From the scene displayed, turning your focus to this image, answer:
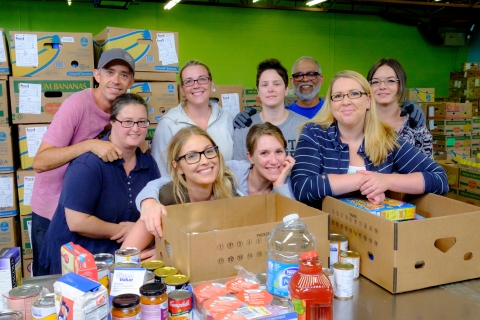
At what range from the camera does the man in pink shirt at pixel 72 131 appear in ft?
7.80

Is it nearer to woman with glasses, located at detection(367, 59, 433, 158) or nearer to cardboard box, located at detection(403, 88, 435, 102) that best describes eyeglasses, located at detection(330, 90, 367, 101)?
woman with glasses, located at detection(367, 59, 433, 158)

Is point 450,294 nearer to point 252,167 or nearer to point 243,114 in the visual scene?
point 252,167

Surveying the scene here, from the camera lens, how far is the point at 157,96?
11.4 feet

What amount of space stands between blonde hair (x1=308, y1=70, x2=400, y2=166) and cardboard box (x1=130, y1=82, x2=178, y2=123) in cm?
175

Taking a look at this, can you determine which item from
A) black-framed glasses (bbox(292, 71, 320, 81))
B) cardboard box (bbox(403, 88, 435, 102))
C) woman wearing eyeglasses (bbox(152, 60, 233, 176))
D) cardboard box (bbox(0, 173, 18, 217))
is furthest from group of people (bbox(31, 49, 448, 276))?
cardboard box (bbox(403, 88, 435, 102))

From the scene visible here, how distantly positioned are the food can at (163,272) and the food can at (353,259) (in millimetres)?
609

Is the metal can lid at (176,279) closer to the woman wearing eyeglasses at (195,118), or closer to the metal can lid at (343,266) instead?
the metal can lid at (343,266)

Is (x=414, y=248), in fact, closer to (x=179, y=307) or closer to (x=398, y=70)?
(x=179, y=307)

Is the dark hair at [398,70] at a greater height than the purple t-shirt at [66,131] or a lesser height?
greater

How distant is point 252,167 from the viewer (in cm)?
231

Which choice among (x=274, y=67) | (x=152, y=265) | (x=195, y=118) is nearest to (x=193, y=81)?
(x=195, y=118)

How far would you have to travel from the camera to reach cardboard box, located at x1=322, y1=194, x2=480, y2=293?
1.42 metres

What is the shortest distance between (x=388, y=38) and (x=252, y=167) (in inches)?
383

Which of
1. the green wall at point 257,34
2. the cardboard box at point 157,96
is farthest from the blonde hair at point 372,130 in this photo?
the green wall at point 257,34
